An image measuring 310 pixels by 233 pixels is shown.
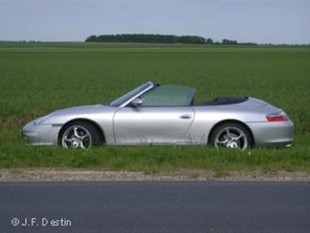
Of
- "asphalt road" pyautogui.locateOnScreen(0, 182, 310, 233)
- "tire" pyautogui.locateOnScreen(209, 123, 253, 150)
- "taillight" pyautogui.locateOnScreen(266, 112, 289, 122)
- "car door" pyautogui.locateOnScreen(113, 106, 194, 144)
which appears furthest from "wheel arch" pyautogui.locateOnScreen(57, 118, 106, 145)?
"taillight" pyautogui.locateOnScreen(266, 112, 289, 122)

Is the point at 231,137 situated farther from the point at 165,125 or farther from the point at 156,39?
the point at 156,39

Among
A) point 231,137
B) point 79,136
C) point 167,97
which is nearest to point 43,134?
point 79,136

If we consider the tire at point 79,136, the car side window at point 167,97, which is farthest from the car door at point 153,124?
the tire at point 79,136

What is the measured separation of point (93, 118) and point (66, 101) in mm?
10081

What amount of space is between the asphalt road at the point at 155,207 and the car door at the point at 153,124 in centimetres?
231

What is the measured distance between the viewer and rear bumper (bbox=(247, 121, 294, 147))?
388 inches

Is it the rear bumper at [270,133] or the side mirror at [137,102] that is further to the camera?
the side mirror at [137,102]

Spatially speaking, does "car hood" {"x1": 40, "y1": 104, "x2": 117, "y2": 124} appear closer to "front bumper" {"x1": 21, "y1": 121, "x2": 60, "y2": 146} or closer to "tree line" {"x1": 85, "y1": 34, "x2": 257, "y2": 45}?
"front bumper" {"x1": 21, "y1": 121, "x2": 60, "y2": 146}

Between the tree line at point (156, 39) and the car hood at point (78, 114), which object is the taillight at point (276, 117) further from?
the tree line at point (156, 39)

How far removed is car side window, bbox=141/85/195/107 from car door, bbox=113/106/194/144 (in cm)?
16

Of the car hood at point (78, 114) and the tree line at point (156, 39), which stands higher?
the tree line at point (156, 39)

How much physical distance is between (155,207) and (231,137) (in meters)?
3.82

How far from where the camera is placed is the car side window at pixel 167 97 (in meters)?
10.1

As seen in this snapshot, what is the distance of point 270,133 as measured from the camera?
9875 mm
